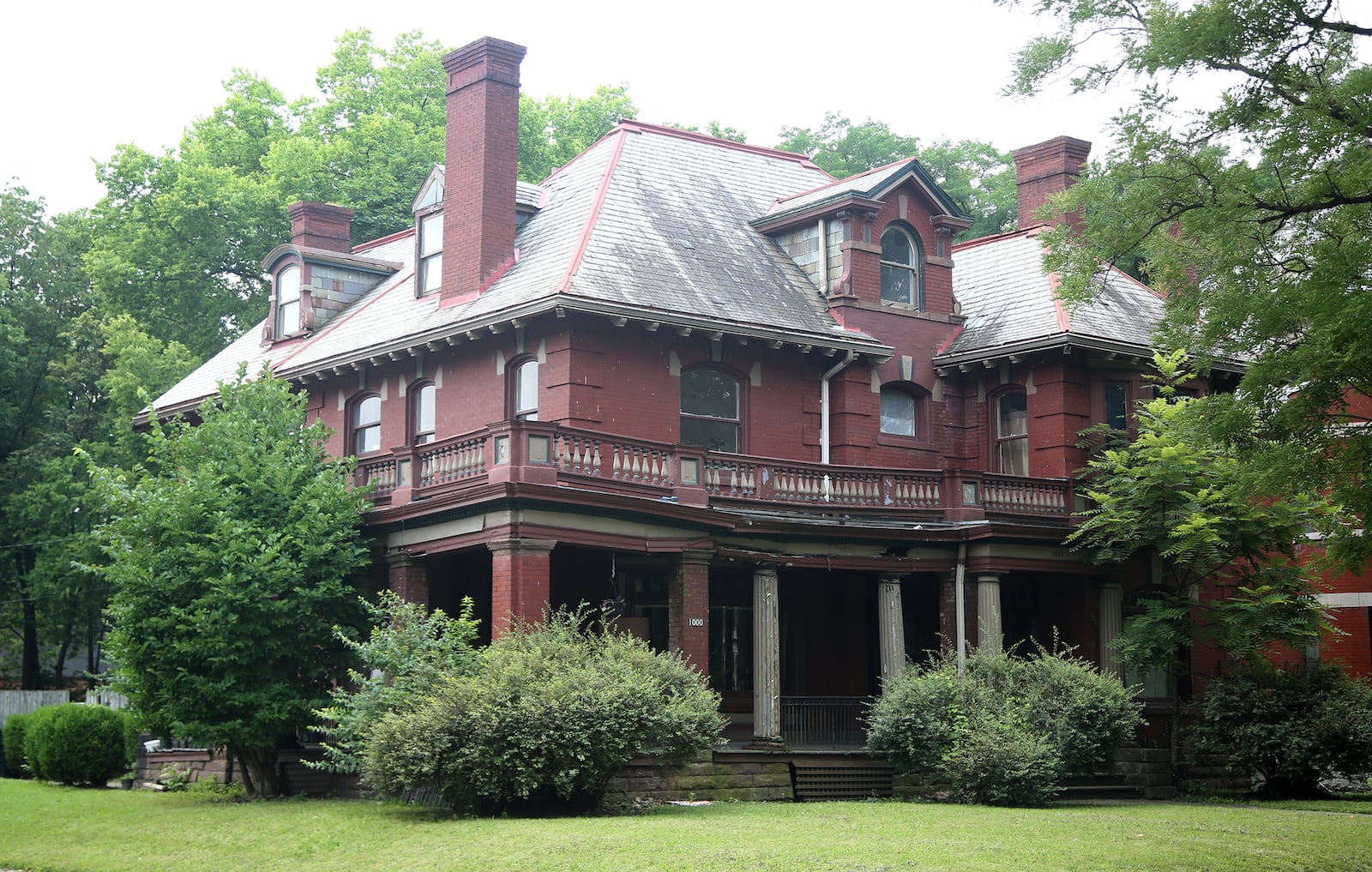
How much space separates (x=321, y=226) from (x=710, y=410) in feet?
48.8

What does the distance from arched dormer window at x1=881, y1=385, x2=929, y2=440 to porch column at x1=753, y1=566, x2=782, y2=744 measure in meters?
6.07

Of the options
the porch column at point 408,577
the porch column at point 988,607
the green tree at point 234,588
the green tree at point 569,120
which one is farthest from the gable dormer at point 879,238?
the green tree at point 569,120

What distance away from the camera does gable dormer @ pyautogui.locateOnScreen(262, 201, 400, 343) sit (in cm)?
3616

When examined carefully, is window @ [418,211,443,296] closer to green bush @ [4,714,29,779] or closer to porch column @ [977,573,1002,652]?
porch column @ [977,573,1002,652]

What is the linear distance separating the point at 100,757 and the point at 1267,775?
2127 centimetres

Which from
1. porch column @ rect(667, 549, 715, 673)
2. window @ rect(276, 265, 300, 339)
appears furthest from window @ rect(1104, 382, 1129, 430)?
window @ rect(276, 265, 300, 339)

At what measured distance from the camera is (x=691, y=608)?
2495cm

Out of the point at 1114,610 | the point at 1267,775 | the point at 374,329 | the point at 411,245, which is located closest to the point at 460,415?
the point at 374,329

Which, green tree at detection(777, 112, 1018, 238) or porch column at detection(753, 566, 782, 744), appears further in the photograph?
green tree at detection(777, 112, 1018, 238)

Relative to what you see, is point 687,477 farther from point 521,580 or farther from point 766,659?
point 521,580

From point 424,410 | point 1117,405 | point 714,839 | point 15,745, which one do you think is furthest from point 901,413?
point 15,745

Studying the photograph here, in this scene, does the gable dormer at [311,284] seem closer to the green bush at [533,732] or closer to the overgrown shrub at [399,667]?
the overgrown shrub at [399,667]

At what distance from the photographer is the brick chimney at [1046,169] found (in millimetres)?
35062

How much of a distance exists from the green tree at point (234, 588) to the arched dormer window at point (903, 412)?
1046cm
